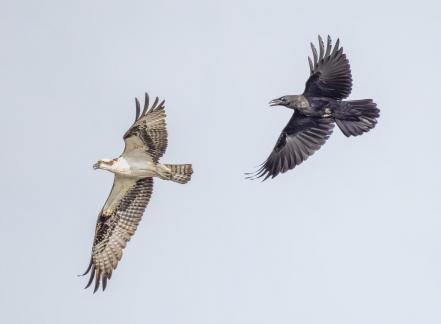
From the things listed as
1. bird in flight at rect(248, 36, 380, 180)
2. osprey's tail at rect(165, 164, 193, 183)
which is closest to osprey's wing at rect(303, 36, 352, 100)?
bird in flight at rect(248, 36, 380, 180)

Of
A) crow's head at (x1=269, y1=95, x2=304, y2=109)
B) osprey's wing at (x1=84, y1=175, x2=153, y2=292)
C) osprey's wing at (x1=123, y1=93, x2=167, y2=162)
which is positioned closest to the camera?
osprey's wing at (x1=123, y1=93, x2=167, y2=162)

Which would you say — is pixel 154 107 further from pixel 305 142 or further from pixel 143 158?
pixel 305 142

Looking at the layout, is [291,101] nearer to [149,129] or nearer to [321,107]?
[321,107]

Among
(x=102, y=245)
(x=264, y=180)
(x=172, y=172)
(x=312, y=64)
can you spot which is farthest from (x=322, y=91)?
(x=102, y=245)

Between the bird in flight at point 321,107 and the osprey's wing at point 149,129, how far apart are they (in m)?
3.27

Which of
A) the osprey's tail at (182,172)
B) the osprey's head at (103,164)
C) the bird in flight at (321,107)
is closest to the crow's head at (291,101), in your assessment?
the bird in flight at (321,107)

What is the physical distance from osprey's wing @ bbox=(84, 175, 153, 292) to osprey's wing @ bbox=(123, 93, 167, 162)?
122 cm

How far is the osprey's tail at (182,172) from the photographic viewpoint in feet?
69.9

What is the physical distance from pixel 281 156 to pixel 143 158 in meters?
3.69

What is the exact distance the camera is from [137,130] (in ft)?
68.8

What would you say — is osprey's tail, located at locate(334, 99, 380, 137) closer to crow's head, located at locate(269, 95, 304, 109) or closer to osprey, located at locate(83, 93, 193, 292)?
crow's head, located at locate(269, 95, 304, 109)

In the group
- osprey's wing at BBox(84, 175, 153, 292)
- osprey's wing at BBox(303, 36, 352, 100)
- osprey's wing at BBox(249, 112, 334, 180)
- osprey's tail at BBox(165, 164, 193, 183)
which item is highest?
osprey's wing at BBox(303, 36, 352, 100)

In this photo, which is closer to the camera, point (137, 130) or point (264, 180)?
point (137, 130)

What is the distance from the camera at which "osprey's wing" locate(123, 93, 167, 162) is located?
68.7ft
